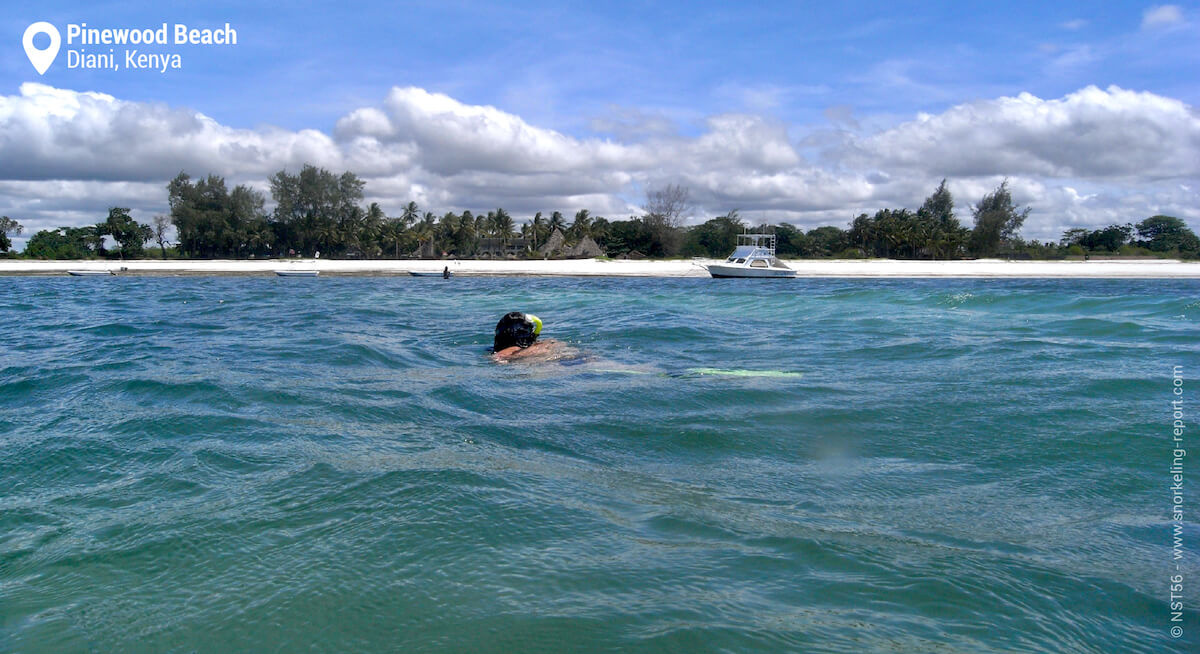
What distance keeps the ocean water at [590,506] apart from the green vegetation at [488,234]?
216 feet

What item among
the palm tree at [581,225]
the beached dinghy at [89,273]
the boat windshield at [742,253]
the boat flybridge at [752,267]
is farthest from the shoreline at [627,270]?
the palm tree at [581,225]

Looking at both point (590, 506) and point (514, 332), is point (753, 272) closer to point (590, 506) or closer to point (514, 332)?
point (514, 332)

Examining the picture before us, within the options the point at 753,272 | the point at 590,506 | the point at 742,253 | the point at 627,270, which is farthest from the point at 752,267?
the point at 590,506

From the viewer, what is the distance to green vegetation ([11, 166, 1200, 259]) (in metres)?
66.3

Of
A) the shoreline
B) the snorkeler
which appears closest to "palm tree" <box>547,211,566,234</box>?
the shoreline

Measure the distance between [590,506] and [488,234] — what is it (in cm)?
8296

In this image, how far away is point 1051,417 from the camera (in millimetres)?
6211

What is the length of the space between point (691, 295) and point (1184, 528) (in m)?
25.0

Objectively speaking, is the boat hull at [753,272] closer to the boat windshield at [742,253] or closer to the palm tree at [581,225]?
the boat windshield at [742,253]

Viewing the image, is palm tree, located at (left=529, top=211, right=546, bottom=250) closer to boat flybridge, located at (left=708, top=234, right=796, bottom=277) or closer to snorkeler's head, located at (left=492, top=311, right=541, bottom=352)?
boat flybridge, located at (left=708, top=234, right=796, bottom=277)

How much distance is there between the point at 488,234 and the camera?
85062 millimetres

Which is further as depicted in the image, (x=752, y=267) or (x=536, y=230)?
(x=536, y=230)

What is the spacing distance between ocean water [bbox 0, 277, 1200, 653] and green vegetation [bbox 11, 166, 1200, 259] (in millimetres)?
65833

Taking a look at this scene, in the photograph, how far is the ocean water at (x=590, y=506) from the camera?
9.27 ft
